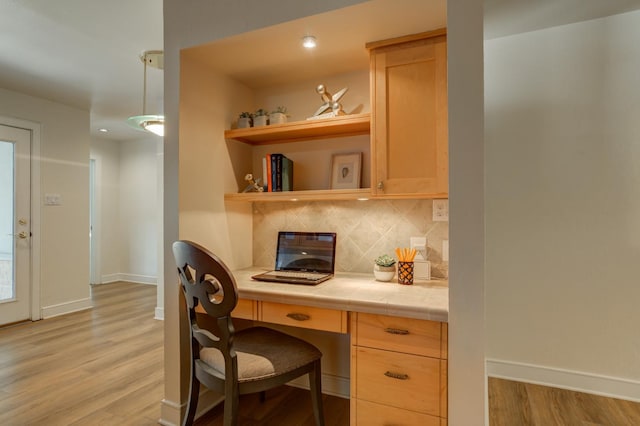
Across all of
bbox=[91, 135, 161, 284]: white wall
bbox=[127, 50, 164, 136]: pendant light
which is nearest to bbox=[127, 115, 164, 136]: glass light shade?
bbox=[127, 50, 164, 136]: pendant light

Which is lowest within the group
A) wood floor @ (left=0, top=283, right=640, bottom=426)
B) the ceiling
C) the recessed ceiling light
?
wood floor @ (left=0, top=283, right=640, bottom=426)

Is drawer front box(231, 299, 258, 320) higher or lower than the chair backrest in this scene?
lower

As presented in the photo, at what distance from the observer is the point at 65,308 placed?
4.08 metres

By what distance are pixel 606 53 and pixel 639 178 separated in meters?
0.84

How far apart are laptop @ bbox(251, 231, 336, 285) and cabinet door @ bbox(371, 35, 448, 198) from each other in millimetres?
552

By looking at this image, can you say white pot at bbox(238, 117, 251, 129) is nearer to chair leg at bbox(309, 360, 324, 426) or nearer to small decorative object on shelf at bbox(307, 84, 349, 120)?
small decorative object on shelf at bbox(307, 84, 349, 120)

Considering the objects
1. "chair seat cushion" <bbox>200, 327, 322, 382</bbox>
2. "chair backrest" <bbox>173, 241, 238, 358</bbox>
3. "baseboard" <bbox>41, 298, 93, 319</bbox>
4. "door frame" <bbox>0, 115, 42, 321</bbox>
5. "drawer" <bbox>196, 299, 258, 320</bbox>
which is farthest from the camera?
"baseboard" <bbox>41, 298, 93, 319</bbox>

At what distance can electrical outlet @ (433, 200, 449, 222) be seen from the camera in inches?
78.4

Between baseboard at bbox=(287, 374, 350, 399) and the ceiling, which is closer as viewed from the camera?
the ceiling

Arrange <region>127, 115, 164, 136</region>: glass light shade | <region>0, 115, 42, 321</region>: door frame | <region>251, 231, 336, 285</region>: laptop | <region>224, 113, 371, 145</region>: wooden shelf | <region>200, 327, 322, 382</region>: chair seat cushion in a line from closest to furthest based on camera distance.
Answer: <region>200, 327, 322, 382</region>: chair seat cushion < <region>224, 113, 371, 145</region>: wooden shelf < <region>251, 231, 336, 285</region>: laptop < <region>127, 115, 164, 136</region>: glass light shade < <region>0, 115, 42, 321</region>: door frame

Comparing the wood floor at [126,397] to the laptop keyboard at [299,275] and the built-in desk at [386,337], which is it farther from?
the laptop keyboard at [299,275]

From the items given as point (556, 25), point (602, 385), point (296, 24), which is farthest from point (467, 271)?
point (556, 25)

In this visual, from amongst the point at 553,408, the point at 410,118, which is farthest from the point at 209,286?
the point at 553,408

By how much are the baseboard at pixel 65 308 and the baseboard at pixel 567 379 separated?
450cm
